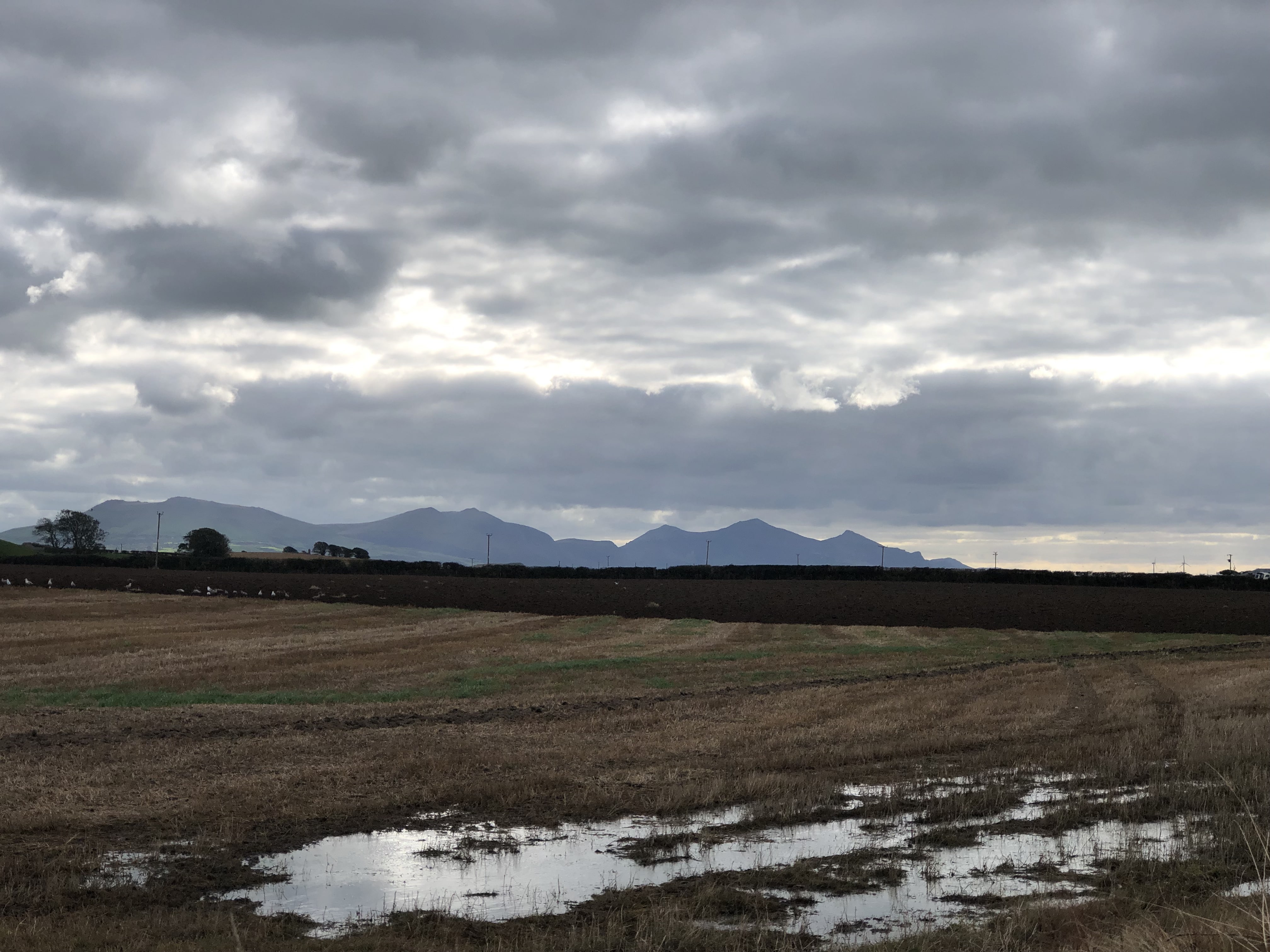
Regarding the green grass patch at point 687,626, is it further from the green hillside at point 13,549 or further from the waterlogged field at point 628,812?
the green hillside at point 13,549

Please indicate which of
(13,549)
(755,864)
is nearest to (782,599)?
(755,864)

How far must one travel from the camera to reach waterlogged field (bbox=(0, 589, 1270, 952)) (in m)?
10.0

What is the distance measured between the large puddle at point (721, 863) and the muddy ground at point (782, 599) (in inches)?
1994

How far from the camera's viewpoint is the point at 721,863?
40.2ft

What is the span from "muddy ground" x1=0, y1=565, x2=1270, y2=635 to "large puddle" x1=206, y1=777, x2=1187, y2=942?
5065 centimetres

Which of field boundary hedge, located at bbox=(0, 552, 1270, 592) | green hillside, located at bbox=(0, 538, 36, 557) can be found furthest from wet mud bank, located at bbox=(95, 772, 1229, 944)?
green hillside, located at bbox=(0, 538, 36, 557)

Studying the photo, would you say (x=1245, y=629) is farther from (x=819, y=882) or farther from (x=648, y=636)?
(x=819, y=882)

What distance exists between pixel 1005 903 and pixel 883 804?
4.40m

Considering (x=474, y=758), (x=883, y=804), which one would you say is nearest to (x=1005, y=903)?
(x=883, y=804)

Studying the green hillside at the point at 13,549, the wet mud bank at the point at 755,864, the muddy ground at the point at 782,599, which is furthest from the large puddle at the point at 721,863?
the green hillside at the point at 13,549

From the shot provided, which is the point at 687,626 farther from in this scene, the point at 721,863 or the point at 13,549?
the point at 13,549

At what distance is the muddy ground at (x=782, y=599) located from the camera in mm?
67000

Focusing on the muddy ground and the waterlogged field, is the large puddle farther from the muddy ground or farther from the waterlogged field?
the muddy ground

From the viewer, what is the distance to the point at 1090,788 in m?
16.0
